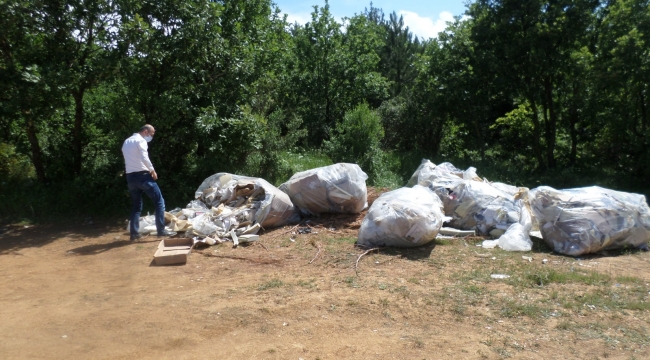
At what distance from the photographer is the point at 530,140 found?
656 inches

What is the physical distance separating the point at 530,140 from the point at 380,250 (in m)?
11.5

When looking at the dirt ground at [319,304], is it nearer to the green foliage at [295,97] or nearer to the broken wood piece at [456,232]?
the broken wood piece at [456,232]

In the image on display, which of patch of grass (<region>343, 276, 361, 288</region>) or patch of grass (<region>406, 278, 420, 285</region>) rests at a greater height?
patch of grass (<region>406, 278, 420, 285</region>)

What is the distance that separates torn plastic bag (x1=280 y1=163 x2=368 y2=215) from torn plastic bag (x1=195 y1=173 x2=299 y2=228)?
0.74ft

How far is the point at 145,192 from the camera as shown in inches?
301

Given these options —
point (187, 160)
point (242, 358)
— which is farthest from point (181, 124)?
point (242, 358)

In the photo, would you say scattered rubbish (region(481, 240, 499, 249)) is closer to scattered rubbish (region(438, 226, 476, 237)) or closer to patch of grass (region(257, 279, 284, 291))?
scattered rubbish (region(438, 226, 476, 237))

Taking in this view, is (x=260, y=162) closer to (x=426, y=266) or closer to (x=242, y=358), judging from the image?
(x=426, y=266)

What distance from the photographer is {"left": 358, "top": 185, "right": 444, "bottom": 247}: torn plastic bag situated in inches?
267

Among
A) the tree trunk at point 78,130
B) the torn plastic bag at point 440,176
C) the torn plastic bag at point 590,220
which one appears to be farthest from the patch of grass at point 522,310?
the tree trunk at point 78,130

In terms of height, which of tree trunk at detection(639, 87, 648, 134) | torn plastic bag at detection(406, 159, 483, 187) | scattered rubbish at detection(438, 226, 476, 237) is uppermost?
tree trunk at detection(639, 87, 648, 134)

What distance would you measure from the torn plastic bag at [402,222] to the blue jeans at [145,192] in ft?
9.48

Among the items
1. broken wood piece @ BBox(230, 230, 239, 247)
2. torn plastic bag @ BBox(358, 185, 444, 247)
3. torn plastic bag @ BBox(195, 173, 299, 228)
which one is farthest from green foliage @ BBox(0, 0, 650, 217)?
torn plastic bag @ BBox(358, 185, 444, 247)

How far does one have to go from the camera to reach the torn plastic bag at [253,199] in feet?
26.5
